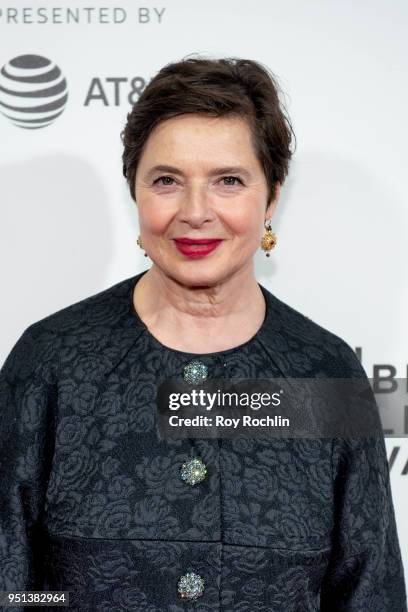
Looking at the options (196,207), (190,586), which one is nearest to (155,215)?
(196,207)

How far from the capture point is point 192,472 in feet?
4.19

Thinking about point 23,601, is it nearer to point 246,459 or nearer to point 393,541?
point 246,459

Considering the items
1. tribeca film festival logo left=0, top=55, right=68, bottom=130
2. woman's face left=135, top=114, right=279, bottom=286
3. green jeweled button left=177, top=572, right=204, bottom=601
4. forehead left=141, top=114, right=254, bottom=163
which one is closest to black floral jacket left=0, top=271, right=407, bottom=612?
green jeweled button left=177, top=572, right=204, bottom=601

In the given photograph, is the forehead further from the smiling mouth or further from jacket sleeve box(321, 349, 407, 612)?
jacket sleeve box(321, 349, 407, 612)

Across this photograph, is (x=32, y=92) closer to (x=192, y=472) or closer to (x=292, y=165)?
(x=292, y=165)

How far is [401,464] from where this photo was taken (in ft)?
5.81

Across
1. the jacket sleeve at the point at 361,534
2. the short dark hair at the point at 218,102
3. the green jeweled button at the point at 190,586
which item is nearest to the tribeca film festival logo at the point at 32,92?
the short dark hair at the point at 218,102

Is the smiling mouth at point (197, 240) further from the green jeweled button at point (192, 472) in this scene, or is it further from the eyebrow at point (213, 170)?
the green jeweled button at point (192, 472)

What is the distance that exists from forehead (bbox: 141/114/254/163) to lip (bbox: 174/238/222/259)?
11 centimetres

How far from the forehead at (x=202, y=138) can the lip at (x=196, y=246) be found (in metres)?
0.11

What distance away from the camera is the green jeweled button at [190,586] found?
1.27 meters

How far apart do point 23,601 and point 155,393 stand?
343 mm

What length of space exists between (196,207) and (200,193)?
0.02 metres

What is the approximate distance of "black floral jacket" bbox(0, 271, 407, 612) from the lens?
4.19ft
